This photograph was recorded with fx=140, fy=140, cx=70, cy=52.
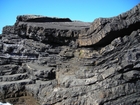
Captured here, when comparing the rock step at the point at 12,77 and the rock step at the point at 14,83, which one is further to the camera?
the rock step at the point at 12,77

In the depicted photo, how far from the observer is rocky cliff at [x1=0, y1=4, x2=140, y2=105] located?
8750mm

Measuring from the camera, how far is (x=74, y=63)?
12.2 meters

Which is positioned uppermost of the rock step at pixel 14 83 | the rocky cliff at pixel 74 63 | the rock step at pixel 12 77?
the rocky cliff at pixel 74 63

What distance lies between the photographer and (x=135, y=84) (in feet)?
28.6

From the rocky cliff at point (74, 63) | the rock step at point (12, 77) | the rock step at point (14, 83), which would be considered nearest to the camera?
the rocky cliff at point (74, 63)

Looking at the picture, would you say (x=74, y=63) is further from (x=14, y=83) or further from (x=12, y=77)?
(x=12, y=77)

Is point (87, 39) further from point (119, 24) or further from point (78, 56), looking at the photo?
point (119, 24)

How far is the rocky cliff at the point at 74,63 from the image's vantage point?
28.7 feet

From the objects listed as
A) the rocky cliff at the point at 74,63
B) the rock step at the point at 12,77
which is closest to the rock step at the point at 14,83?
the rocky cliff at the point at 74,63

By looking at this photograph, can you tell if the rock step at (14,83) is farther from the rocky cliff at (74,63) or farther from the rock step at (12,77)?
the rock step at (12,77)

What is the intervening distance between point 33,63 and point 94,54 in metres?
7.24

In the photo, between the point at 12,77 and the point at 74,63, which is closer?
the point at 74,63

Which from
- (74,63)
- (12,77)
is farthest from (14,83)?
(74,63)

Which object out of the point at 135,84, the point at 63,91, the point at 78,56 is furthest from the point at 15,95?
the point at 135,84
